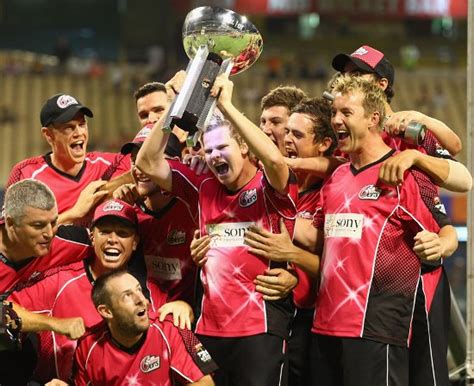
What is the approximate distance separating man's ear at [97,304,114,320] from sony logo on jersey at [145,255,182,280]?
1.73 feet

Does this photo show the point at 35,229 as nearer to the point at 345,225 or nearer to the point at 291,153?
the point at 291,153

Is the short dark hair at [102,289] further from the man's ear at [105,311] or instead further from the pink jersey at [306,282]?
the pink jersey at [306,282]

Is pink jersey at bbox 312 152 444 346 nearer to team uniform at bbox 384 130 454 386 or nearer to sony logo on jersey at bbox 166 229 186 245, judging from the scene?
team uniform at bbox 384 130 454 386

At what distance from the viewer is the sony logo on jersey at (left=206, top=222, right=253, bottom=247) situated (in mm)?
5355

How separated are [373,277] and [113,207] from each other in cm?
149

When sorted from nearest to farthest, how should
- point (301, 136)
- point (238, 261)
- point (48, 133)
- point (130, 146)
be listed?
point (238, 261)
point (301, 136)
point (130, 146)
point (48, 133)

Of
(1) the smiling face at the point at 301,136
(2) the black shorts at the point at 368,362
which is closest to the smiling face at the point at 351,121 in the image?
(1) the smiling face at the point at 301,136

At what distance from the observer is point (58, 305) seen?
5715 millimetres

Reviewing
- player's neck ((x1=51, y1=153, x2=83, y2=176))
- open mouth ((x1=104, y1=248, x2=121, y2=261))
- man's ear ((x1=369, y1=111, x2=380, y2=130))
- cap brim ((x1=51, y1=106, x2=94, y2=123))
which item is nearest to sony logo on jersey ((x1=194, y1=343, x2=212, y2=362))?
open mouth ((x1=104, y1=248, x2=121, y2=261))

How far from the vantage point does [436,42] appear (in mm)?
32531

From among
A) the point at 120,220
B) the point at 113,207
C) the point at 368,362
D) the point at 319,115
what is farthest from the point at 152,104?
the point at 368,362

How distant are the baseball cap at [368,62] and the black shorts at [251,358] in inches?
58.5

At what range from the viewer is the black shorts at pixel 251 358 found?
5289 mm

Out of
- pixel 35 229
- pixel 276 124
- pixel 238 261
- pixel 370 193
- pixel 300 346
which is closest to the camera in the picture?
pixel 370 193
